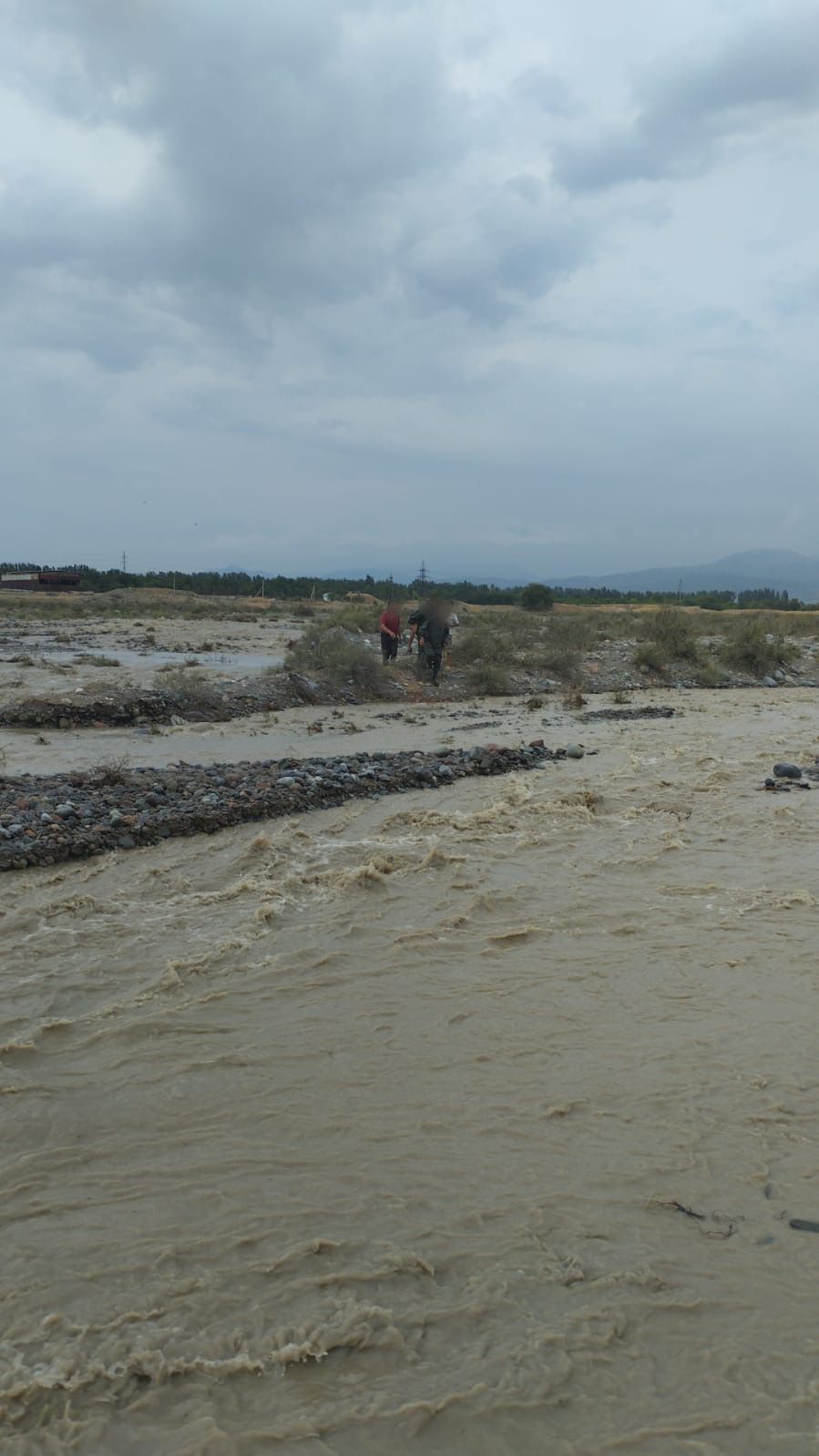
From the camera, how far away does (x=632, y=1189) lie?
3.22 m

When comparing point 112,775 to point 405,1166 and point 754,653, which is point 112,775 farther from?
point 754,653

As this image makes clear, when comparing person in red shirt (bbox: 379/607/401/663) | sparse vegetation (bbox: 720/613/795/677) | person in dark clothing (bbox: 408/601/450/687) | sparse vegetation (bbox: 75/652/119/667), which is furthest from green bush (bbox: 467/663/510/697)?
sparse vegetation (bbox: 720/613/795/677)

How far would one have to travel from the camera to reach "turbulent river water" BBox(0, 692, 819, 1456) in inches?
94.0

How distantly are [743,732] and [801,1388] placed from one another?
1290 centimetres

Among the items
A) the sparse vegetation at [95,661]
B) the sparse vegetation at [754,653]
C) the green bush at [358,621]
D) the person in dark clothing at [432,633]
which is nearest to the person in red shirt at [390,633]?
the person in dark clothing at [432,633]

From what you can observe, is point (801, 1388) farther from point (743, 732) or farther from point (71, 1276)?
point (743, 732)

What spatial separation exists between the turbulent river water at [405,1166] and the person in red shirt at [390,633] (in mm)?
11422

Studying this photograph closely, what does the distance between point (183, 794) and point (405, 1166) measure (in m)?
5.74

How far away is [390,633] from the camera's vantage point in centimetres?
1792

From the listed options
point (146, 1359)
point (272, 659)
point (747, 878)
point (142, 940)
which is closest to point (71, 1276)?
point (146, 1359)

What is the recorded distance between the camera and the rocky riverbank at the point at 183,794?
7.21 meters

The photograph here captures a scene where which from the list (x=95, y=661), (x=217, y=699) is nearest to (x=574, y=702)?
(x=217, y=699)

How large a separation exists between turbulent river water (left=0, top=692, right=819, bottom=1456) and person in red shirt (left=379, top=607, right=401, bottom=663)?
11.4 metres

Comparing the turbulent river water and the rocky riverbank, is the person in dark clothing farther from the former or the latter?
the turbulent river water
